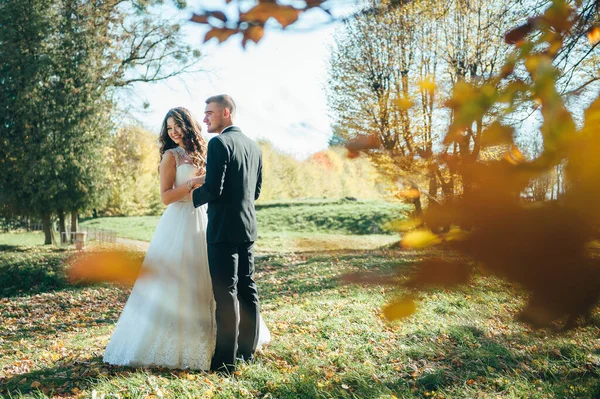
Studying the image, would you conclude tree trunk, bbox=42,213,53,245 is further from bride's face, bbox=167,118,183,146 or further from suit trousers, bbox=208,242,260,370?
suit trousers, bbox=208,242,260,370

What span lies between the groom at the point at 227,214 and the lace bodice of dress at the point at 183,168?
306 millimetres

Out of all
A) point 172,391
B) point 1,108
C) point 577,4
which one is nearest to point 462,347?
point 172,391

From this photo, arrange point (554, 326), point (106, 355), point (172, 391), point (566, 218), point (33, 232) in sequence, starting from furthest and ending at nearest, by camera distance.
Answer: point (33, 232) < point (106, 355) < point (172, 391) < point (554, 326) < point (566, 218)

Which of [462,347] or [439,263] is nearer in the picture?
[439,263]

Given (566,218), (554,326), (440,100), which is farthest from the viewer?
(440,100)

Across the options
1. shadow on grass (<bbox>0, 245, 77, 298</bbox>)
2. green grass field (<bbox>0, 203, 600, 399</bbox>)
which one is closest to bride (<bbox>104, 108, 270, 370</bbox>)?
green grass field (<bbox>0, 203, 600, 399</bbox>)

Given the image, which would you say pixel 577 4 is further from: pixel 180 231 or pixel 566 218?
pixel 180 231

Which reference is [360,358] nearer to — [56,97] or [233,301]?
[233,301]

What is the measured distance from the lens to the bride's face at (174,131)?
10.9 ft

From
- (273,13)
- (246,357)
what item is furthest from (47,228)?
(273,13)

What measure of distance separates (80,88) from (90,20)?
1.87 m

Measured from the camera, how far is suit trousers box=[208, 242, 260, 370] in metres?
3.01

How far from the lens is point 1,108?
39.4ft

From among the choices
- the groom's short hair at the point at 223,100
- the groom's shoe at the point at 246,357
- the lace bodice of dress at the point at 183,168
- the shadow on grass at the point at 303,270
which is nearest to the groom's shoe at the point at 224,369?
the groom's shoe at the point at 246,357
